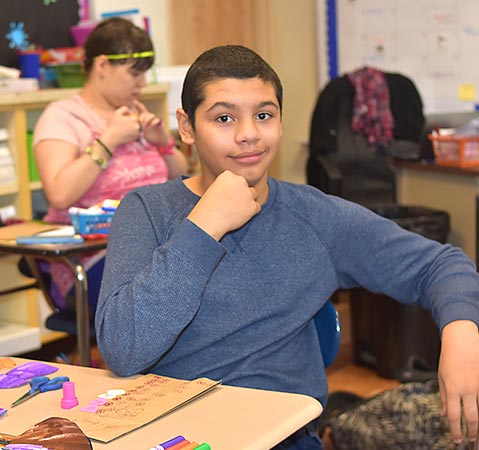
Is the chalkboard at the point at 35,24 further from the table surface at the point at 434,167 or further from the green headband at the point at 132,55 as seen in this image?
the table surface at the point at 434,167

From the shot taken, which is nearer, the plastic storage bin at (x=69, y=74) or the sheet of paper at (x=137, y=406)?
the sheet of paper at (x=137, y=406)

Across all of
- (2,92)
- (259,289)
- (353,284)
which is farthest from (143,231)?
(2,92)

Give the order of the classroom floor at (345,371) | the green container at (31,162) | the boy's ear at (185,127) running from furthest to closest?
the green container at (31,162)
the classroom floor at (345,371)
the boy's ear at (185,127)

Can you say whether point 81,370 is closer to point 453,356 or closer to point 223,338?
point 223,338

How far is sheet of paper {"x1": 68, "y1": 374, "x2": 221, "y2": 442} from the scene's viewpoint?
1.29 m

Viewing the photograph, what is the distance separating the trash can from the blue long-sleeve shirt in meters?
1.94

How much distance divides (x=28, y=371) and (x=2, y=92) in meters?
2.52

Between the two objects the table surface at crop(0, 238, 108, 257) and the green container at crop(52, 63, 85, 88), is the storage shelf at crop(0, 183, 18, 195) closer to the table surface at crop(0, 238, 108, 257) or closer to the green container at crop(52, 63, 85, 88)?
the green container at crop(52, 63, 85, 88)

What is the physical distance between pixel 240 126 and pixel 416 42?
348 centimetres

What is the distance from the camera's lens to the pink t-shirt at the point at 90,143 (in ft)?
10.1

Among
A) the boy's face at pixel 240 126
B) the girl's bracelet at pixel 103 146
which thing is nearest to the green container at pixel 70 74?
the girl's bracelet at pixel 103 146

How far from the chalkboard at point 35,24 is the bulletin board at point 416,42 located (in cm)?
150

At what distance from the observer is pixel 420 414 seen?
286cm

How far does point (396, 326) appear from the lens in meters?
3.79
